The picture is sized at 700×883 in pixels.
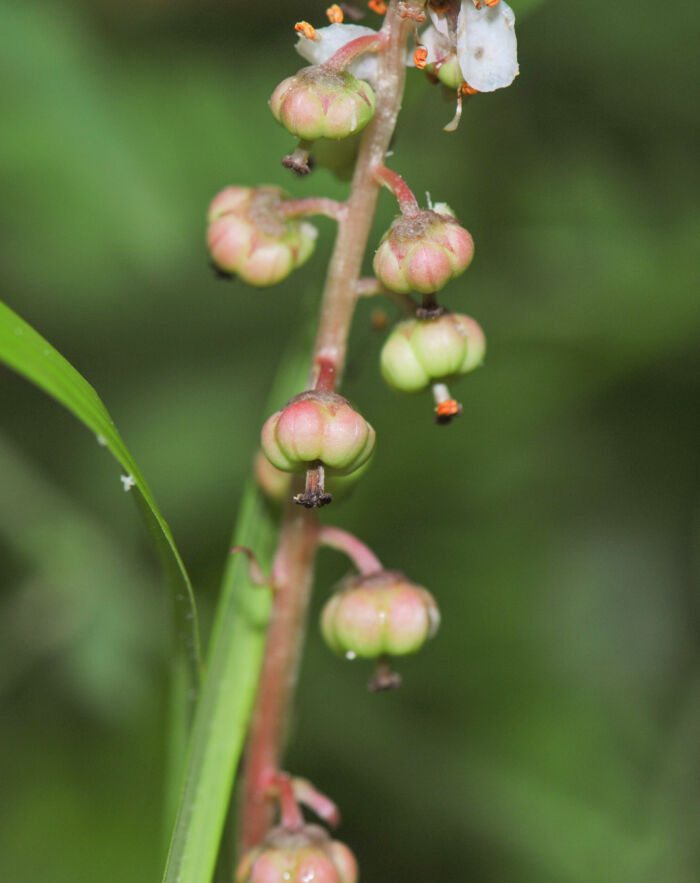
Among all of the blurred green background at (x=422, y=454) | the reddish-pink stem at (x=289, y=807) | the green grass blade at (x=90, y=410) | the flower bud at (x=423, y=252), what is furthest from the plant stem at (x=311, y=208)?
the blurred green background at (x=422, y=454)

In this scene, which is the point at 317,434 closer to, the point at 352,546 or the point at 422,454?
the point at 352,546

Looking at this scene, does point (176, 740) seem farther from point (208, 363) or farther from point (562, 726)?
point (208, 363)

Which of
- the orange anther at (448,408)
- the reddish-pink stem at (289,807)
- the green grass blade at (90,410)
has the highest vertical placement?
the orange anther at (448,408)

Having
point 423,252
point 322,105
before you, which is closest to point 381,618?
point 423,252

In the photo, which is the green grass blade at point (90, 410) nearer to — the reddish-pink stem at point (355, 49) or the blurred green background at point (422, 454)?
the reddish-pink stem at point (355, 49)

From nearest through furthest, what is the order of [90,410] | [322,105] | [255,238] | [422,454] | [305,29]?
1. [90,410]
2. [322,105]
3. [305,29]
4. [255,238]
5. [422,454]
